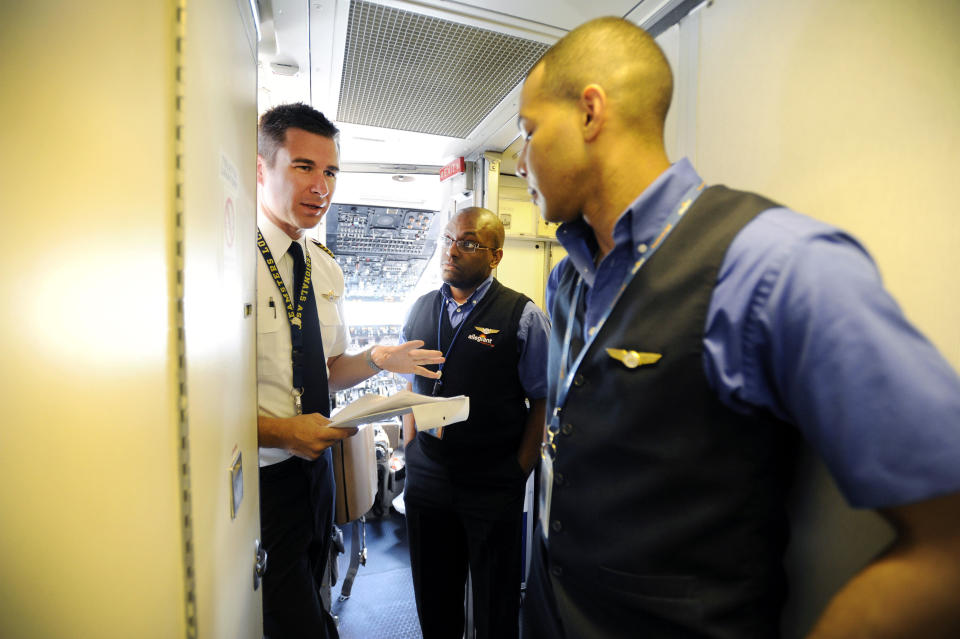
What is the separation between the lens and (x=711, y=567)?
786mm

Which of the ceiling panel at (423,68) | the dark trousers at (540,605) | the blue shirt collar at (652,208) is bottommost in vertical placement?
the dark trousers at (540,605)

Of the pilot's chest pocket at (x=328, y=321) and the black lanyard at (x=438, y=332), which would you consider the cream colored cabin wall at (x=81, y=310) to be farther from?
the black lanyard at (x=438, y=332)

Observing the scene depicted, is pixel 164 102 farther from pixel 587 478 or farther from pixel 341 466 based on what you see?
pixel 341 466

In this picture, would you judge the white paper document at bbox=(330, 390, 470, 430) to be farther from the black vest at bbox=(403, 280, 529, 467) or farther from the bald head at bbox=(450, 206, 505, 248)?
the bald head at bbox=(450, 206, 505, 248)

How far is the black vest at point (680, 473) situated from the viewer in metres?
0.77

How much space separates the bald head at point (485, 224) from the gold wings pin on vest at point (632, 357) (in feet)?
5.33

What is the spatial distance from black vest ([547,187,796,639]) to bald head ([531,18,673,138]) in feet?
0.86

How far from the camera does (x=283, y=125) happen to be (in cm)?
168

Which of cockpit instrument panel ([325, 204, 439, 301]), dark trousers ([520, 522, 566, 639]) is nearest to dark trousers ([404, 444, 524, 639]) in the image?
dark trousers ([520, 522, 566, 639])

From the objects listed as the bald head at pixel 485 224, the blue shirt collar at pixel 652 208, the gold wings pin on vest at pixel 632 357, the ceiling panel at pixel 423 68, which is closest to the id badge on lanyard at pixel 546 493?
the gold wings pin on vest at pixel 632 357

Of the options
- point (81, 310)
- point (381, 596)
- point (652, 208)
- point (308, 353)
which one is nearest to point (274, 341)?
point (308, 353)

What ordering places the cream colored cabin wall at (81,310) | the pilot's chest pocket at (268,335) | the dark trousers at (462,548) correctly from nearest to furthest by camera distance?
the cream colored cabin wall at (81,310) < the pilot's chest pocket at (268,335) < the dark trousers at (462,548)

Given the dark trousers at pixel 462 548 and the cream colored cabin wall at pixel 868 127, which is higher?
the cream colored cabin wall at pixel 868 127

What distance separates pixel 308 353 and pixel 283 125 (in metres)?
0.96
